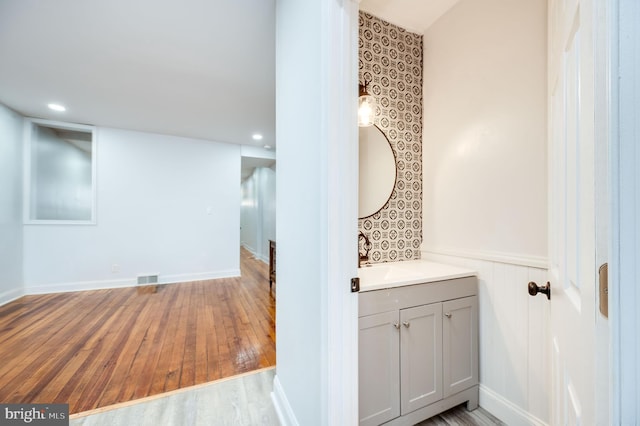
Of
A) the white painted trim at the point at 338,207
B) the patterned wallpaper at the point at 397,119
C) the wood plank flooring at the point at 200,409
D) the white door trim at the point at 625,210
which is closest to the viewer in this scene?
the white door trim at the point at 625,210

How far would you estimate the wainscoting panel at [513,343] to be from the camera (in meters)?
1.32

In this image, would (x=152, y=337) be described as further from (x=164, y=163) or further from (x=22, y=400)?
(x=164, y=163)

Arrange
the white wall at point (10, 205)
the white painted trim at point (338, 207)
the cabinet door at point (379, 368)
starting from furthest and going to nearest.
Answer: the white wall at point (10, 205)
the cabinet door at point (379, 368)
the white painted trim at point (338, 207)

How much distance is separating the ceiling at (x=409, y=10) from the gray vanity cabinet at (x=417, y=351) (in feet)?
6.08

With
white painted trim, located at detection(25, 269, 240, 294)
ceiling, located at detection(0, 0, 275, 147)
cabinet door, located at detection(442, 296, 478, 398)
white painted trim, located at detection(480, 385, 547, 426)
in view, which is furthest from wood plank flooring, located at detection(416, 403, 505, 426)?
white painted trim, located at detection(25, 269, 240, 294)

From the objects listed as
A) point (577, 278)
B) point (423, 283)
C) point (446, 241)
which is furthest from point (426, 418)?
point (577, 278)

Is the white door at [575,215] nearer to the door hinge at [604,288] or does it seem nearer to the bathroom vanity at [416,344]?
the door hinge at [604,288]

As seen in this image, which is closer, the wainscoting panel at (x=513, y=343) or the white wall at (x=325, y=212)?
the white wall at (x=325, y=212)

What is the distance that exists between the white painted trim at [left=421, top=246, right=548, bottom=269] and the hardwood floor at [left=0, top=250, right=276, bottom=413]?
158 cm

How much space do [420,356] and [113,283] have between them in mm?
4631

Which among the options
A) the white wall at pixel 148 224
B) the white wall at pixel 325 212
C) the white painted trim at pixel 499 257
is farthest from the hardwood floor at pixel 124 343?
the white painted trim at pixel 499 257

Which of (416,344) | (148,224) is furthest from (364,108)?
(148,224)

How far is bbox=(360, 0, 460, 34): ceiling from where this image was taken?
1.74m

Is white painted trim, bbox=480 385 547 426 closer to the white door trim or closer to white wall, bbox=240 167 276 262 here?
the white door trim
